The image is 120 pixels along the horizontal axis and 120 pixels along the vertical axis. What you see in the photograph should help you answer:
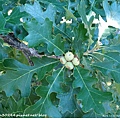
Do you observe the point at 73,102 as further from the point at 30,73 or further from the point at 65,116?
the point at 30,73

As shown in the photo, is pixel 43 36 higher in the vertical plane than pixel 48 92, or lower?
higher

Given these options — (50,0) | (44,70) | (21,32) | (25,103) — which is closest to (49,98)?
(44,70)

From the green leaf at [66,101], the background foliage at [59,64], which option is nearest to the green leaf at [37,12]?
the background foliage at [59,64]

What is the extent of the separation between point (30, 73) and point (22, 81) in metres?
0.04

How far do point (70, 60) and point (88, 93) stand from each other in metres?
0.13

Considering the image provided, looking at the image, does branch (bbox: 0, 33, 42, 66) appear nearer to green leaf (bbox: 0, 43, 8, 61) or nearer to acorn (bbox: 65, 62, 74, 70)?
green leaf (bbox: 0, 43, 8, 61)

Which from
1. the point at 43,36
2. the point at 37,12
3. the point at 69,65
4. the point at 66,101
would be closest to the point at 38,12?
the point at 37,12

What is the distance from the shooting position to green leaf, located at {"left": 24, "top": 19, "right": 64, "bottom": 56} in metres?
1.04

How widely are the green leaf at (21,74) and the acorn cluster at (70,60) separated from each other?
0.04 meters

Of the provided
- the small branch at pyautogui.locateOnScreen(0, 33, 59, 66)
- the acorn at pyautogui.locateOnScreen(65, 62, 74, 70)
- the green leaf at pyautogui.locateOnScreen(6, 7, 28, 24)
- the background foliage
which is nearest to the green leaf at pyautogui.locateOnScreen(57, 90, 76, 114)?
the background foliage

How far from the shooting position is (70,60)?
109 centimetres

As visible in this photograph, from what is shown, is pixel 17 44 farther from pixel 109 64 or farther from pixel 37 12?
pixel 109 64

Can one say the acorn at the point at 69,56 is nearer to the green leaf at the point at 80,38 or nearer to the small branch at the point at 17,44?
the green leaf at the point at 80,38

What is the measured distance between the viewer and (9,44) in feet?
4.29
